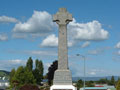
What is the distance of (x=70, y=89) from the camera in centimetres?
2422

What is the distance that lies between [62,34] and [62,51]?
162cm

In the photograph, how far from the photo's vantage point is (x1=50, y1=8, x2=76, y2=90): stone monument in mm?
24781

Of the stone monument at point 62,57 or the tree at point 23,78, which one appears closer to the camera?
the stone monument at point 62,57

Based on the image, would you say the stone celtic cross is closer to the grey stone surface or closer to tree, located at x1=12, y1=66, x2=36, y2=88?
the grey stone surface

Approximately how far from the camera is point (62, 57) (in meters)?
25.8

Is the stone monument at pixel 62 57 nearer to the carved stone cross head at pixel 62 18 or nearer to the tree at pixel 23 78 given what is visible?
the carved stone cross head at pixel 62 18

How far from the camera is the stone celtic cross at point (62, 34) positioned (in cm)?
2575

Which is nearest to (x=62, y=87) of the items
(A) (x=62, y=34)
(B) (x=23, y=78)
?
(A) (x=62, y=34)

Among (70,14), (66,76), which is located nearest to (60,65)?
(66,76)

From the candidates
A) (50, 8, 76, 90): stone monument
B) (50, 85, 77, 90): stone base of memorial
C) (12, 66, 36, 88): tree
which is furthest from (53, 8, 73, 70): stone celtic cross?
(12, 66, 36, 88): tree

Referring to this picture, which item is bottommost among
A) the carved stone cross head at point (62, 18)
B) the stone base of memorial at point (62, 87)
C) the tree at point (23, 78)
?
the stone base of memorial at point (62, 87)

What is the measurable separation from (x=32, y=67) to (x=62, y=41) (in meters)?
83.4

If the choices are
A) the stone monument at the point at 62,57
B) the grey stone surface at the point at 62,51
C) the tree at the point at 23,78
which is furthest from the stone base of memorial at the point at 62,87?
the tree at the point at 23,78

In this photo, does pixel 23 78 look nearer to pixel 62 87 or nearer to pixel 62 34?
pixel 62 34
